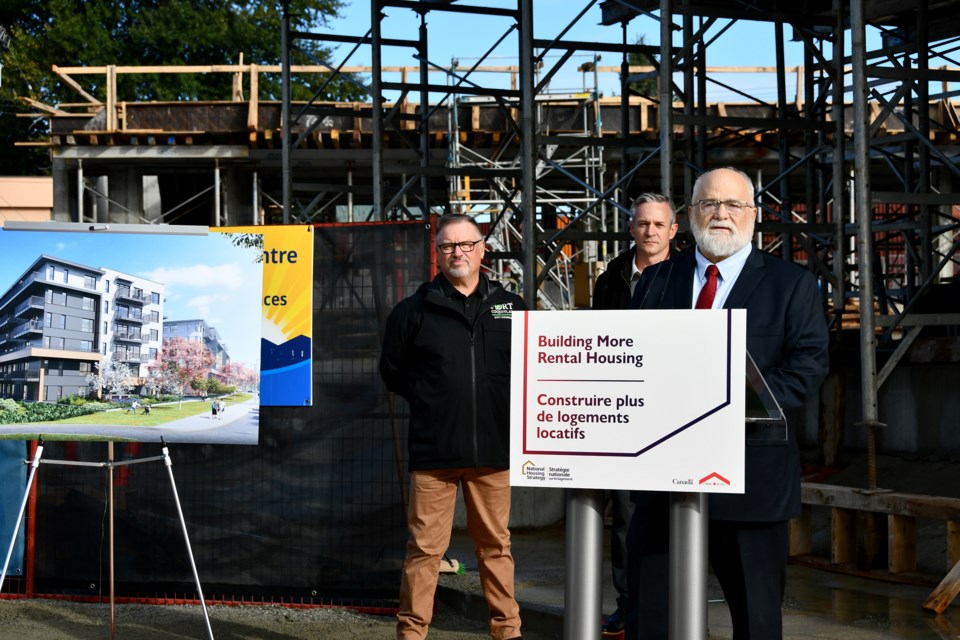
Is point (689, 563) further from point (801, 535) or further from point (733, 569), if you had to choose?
point (801, 535)

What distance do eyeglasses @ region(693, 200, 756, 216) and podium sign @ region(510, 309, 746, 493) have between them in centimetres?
67

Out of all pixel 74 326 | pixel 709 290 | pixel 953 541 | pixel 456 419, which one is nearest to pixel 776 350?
pixel 709 290

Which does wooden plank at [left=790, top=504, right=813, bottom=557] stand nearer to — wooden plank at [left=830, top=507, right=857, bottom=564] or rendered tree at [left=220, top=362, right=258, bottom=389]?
wooden plank at [left=830, top=507, right=857, bottom=564]

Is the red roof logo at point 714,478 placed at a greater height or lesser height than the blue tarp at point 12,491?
greater

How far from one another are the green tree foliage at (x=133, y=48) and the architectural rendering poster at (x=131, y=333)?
32651mm

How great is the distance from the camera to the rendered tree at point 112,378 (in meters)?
8.14

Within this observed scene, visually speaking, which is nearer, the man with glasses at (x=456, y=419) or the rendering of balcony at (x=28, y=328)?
the man with glasses at (x=456, y=419)

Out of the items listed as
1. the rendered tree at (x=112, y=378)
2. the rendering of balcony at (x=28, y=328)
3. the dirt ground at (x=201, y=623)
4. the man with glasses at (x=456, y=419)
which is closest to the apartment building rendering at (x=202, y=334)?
the rendered tree at (x=112, y=378)

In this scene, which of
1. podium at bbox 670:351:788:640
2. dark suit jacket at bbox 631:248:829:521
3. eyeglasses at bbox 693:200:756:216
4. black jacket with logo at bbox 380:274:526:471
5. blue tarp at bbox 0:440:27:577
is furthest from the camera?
blue tarp at bbox 0:440:27:577

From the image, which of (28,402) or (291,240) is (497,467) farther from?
(28,402)

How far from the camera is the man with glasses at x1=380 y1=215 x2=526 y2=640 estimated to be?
6.29 m

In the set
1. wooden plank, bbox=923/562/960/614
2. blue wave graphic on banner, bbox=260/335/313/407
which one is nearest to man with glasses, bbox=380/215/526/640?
blue wave graphic on banner, bbox=260/335/313/407

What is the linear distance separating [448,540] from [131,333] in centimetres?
286

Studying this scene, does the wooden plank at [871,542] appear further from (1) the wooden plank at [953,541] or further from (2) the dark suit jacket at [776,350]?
(2) the dark suit jacket at [776,350]
